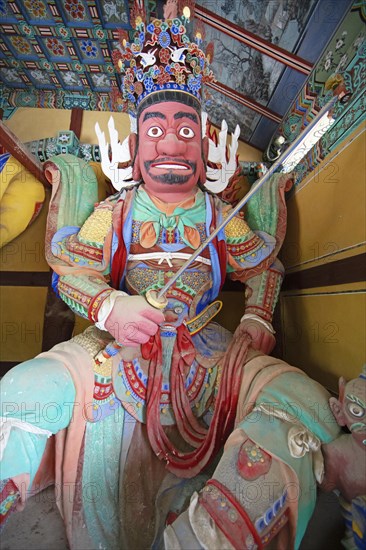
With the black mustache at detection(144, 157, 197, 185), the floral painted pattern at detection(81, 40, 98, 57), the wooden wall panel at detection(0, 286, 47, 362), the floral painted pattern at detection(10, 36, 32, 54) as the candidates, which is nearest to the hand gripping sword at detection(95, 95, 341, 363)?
the black mustache at detection(144, 157, 197, 185)

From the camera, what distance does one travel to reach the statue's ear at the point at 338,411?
1224 millimetres

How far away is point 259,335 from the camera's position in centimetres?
183

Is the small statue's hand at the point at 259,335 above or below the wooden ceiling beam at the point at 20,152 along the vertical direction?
below

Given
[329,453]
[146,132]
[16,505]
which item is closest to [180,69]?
[146,132]

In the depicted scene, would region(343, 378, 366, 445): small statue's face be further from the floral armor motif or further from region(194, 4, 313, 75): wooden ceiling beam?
region(194, 4, 313, 75): wooden ceiling beam

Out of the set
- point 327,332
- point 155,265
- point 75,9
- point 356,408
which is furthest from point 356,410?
point 75,9

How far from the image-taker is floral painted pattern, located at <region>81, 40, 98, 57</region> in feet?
8.12

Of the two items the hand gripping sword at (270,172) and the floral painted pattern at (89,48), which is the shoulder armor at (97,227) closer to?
the hand gripping sword at (270,172)

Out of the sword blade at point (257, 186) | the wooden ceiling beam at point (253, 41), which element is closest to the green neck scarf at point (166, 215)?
the sword blade at point (257, 186)

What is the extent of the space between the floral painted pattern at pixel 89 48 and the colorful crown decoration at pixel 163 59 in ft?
1.78

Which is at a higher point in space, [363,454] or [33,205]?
[33,205]

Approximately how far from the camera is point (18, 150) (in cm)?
219

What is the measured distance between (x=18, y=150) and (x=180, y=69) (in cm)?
106

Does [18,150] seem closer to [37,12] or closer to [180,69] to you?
[37,12]
